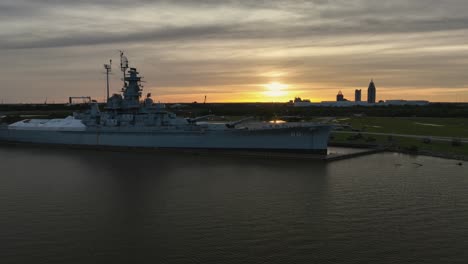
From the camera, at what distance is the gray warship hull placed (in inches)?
1602

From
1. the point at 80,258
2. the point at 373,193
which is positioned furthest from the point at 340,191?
the point at 80,258

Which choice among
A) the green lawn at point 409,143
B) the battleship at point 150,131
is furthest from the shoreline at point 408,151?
the battleship at point 150,131

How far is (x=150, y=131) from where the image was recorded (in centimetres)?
4662

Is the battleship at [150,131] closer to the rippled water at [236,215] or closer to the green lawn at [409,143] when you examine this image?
the rippled water at [236,215]

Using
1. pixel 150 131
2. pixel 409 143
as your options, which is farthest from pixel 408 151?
pixel 150 131

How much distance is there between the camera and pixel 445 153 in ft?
131

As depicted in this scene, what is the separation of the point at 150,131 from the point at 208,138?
7866mm

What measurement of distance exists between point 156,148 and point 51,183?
63.8 feet

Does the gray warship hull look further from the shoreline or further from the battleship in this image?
the shoreline

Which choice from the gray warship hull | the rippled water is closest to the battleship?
the gray warship hull

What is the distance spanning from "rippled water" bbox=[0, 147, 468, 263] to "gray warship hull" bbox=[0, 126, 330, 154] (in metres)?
6.61

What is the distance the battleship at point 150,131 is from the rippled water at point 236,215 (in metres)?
6.96

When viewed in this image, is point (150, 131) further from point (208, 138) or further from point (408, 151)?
point (408, 151)

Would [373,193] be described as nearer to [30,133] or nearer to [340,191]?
[340,191]
